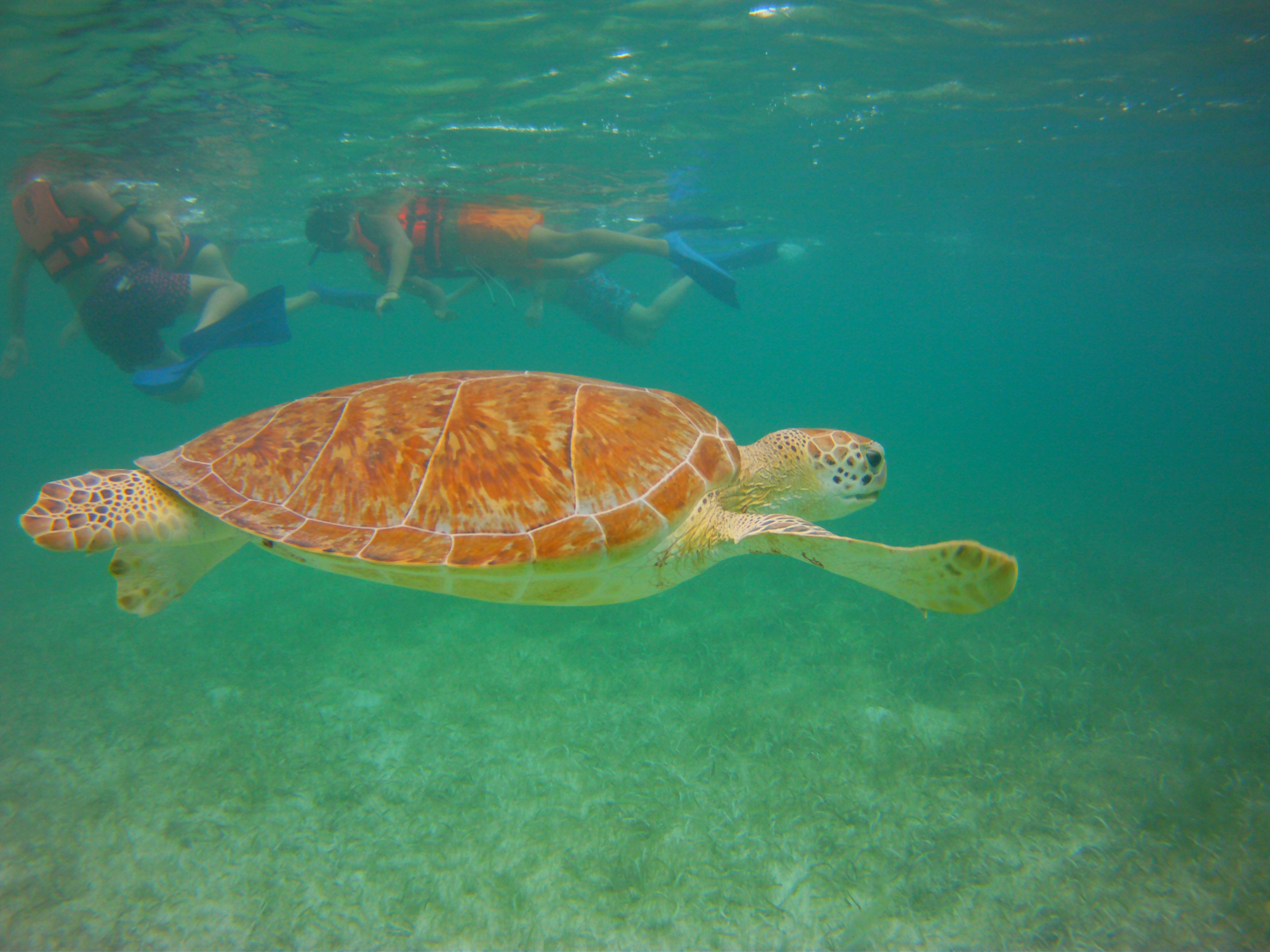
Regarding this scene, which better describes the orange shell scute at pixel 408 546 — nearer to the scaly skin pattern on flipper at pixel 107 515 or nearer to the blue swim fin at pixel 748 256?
the scaly skin pattern on flipper at pixel 107 515

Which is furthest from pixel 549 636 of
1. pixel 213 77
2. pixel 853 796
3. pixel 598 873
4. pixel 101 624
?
pixel 213 77

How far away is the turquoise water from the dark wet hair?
6.81ft

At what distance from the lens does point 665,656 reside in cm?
552

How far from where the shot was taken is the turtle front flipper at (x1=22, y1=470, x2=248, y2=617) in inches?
97.0

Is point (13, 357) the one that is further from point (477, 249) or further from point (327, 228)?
point (477, 249)

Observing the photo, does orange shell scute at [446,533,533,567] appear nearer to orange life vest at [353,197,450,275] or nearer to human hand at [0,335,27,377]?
orange life vest at [353,197,450,275]

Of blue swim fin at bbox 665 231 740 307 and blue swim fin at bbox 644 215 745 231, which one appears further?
blue swim fin at bbox 644 215 745 231

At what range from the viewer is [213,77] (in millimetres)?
7895

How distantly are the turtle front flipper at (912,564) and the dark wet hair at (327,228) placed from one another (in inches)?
330

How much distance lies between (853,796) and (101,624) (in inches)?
342

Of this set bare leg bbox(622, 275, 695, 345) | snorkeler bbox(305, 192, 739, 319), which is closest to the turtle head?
snorkeler bbox(305, 192, 739, 319)

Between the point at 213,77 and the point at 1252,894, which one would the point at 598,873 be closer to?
the point at 1252,894

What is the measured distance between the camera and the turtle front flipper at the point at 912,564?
1.91m

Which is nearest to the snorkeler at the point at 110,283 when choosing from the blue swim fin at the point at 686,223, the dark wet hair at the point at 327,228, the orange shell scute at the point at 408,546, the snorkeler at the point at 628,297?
the dark wet hair at the point at 327,228
